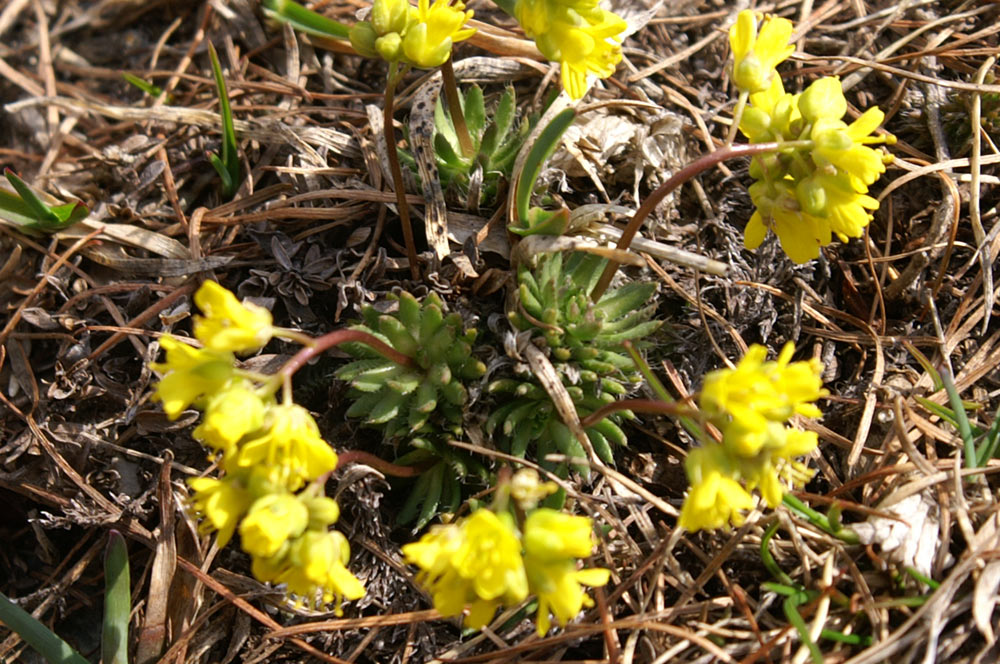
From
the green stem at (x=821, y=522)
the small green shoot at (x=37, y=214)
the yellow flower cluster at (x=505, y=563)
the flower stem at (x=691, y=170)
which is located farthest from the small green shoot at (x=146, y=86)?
the green stem at (x=821, y=522)

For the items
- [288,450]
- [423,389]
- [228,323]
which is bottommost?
[423,389]

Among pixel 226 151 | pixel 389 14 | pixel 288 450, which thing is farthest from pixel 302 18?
pixel 288 450

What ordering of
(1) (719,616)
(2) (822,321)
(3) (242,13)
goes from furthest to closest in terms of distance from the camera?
(3) (242,13)
(2) (822,321)
(1) (719,616)

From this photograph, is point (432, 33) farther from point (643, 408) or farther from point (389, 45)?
point (643, 408)

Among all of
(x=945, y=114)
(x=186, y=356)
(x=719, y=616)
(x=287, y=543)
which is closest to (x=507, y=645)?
(x=719, y=616)

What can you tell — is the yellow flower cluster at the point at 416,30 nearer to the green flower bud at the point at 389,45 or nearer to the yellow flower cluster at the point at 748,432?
the green flower bud at the point at 389,45

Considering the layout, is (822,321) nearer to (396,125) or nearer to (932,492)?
(932,492)
